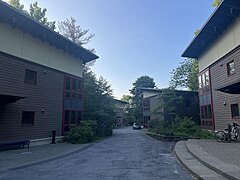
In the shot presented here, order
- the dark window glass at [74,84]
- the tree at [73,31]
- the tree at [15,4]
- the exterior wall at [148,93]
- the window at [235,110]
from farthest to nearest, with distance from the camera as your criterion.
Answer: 1. the exterior wall at [148,93]
2. the tree at [73,31]
3. the tree at [15,4]
4. the dark window glass at [74,84]
5. the window at [235,110]

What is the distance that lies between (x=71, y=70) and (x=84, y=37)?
1619cm

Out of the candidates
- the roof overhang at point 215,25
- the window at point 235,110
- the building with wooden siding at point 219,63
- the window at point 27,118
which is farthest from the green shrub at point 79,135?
the roof overhang at point 215,25

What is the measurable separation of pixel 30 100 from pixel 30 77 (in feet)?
5.41

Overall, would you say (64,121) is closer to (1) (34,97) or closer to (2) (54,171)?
(1) (34,97)

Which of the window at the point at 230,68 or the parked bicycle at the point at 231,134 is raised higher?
the window at the point at 230,68

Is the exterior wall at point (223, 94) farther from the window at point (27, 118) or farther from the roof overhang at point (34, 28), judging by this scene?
the window at point (27, 118)

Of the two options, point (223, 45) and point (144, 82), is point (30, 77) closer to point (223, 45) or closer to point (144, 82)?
point (223, 45)

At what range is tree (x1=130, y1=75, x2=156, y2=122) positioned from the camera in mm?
49500

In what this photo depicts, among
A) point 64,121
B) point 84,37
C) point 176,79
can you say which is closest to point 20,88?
point 64,121

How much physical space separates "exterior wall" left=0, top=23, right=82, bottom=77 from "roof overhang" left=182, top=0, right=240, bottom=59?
11.3 m

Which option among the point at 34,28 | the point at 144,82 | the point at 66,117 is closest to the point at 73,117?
the point at 66,117

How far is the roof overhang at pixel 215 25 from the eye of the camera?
12227 mm

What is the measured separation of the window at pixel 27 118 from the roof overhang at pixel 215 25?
1396 cm

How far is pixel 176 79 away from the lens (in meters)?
37.4
